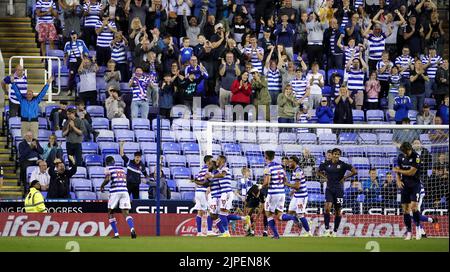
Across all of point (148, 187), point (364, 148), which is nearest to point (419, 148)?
point (364, 148)

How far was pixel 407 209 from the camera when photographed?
2852 centimetres

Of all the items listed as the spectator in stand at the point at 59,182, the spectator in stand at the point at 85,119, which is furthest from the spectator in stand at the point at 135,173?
the spectator in stand at the point at 85,119

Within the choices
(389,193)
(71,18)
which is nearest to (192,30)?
(71,18)

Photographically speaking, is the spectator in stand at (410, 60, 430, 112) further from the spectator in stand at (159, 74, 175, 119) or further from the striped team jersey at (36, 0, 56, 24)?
the striped team jersey at (36, 0, 56, 24)

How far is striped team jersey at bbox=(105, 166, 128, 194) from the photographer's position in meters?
29.2

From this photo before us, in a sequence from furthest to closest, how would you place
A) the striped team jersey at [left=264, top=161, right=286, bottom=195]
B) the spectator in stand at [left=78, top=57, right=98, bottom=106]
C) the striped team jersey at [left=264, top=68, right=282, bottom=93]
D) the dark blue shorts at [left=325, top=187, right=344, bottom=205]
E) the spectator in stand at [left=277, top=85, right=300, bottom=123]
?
the striped team jersey at [left=264, top=68, right=282, bottom=93] < the spectator in stand at [left=277, top=85, right=300, bottom=123] < the spectator in stand at [left=78, top=57, right=98, bottom=106] < the dark blue shorts at [left=325, top=187, right=344, bottom=205] < the striped team jersey at [left=264, top=161, right=286, bottom=195]

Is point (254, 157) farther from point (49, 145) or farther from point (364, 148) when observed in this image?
point (49, 145)

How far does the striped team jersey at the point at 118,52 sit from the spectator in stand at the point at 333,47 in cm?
529

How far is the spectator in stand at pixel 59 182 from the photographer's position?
101 ft

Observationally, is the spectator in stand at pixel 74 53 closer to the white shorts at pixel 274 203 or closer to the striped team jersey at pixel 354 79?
the striped team jersey at pixel 354 79

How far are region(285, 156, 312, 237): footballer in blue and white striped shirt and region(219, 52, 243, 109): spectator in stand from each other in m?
3.77

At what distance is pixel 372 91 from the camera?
115ft

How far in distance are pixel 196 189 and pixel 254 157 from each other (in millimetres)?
1839

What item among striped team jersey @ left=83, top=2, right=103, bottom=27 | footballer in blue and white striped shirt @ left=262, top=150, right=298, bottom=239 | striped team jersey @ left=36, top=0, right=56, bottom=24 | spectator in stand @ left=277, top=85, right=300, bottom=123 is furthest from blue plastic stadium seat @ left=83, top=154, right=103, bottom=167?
footballer in blue and white striped shirt @ left=262, top=150, right=298, bottom=239
